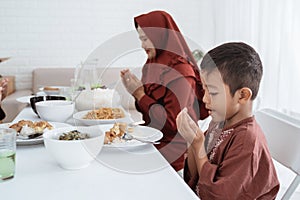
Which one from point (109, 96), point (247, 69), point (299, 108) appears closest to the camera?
point (247, 69)

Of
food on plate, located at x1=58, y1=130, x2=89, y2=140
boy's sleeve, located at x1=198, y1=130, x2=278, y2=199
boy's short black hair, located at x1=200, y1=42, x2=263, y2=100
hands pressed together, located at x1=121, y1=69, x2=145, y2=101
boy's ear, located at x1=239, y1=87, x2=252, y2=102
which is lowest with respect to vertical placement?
boy's sleeve, located at x1=198, y1=130, x2=278, y2=199

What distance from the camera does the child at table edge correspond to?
3.52 ft

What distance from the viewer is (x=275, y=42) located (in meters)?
2.52

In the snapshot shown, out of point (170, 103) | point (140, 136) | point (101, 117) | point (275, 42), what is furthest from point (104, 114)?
point (275, 42)

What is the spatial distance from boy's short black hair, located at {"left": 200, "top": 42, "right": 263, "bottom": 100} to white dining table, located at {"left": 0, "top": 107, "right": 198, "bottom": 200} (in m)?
0.33

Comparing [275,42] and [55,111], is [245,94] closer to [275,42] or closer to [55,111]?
[55,111]

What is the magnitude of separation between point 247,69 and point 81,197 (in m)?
0.63

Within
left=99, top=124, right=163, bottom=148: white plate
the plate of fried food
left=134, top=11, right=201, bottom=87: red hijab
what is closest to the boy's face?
left=99, top=124, right=163, bottom=148: white plate

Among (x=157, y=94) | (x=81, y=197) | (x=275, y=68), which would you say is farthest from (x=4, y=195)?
(x=275, y=68)

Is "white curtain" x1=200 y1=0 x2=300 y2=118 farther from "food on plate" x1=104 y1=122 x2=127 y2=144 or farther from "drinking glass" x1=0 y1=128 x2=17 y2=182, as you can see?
"drinking glass" x1=0 y1=128 x2=17 y2=182

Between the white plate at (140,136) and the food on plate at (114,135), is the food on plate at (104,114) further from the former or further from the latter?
the food on plate at (114,135)

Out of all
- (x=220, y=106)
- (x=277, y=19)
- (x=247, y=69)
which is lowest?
(x=220, y=106)

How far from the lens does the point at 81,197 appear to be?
2.86 feet

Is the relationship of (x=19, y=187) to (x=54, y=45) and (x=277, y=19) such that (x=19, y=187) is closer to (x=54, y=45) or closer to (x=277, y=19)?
(x=277, y=19)
